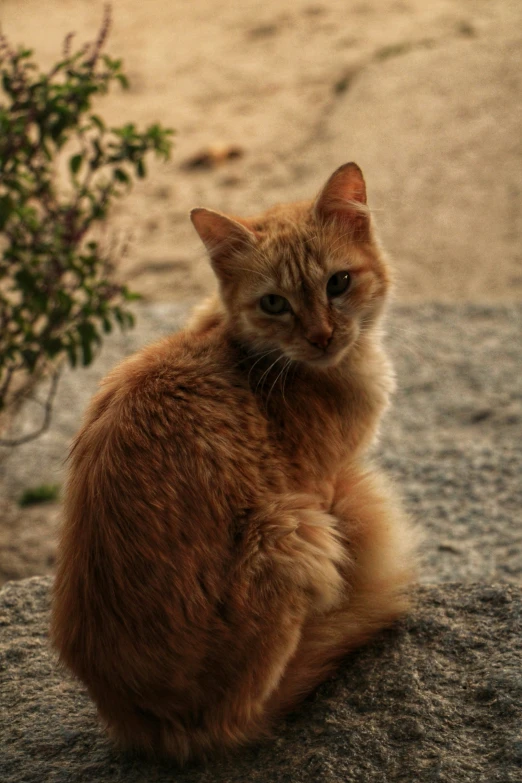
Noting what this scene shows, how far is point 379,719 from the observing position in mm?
2533

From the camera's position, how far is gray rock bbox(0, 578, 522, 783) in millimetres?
2389

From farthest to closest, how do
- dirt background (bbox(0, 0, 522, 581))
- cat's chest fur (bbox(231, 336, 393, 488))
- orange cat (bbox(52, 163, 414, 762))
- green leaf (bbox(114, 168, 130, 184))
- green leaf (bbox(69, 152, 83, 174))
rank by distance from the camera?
dirt background (bbox(0, 0, 522, 581)) < green leaf (bbox(114, 168, 130, 184)) < green leaf (bbox(69, 152, 83, 174)) < cat's chest fur (bbox(231, 336, 393, 488)) < orange cat (bbox(52, 163, 414, 762))

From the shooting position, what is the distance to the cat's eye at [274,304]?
9.53 feet

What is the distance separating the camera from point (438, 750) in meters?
2.40

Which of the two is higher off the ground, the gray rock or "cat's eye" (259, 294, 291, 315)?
"cat's eye" (259, 294, 291, 315)

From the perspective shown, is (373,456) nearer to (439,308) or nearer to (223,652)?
(439,308)

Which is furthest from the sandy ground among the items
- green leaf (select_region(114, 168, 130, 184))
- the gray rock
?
the gray rock

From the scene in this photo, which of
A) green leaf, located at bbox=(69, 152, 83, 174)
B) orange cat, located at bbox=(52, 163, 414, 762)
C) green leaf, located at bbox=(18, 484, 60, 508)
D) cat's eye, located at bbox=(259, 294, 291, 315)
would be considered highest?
green leaf, located at bbox=(69, 152, 83, 174)

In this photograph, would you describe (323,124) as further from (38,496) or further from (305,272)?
(305,272)

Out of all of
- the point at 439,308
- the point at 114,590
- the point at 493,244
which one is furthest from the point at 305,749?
the point at 493,244

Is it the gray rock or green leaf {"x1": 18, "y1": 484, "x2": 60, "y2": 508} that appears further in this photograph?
green leaf {"x1": 18, "y1": 484, "x2": 60, "y2": 508}

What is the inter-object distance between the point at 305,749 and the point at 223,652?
370 millimetres

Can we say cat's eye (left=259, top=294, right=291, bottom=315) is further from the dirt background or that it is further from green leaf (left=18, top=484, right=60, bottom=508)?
green leaf (left=18, top=484, right=60, bottom=508)

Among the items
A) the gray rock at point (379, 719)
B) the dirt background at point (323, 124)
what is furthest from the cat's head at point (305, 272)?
the dirt background at point (323, 124)
